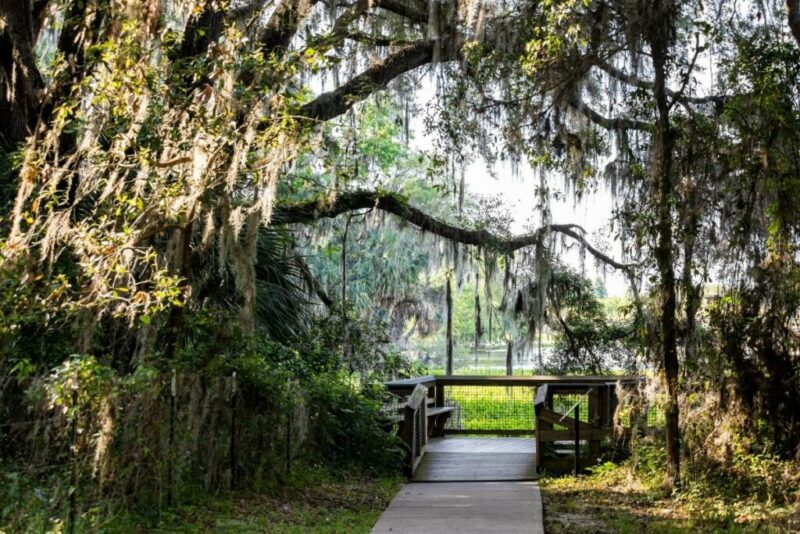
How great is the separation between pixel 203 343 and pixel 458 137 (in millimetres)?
5132

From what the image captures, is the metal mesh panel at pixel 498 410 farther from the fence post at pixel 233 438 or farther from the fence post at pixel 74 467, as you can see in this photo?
the fence post at pixel 74 467

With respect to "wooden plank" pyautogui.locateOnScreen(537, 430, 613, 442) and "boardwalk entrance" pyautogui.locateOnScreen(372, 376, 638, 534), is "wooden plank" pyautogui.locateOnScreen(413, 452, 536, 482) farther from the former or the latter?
"wooden plank" pyautogui.locateOnScreen(537, 430, 613, 442)

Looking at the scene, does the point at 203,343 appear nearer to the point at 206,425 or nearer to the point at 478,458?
the point at 206,425

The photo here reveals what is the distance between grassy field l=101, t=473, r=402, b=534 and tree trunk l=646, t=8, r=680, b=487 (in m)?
2.73

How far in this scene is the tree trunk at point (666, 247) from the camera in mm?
9039

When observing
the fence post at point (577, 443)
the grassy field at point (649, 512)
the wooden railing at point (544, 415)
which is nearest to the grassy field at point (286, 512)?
the wooden railing at point (544, 415)

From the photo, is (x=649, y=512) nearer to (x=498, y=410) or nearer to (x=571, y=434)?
(x=571, y=434)

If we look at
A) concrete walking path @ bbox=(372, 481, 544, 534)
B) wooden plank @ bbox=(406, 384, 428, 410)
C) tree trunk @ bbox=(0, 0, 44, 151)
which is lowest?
concrete walking path @ bbox=(372, 481, 544, 534)

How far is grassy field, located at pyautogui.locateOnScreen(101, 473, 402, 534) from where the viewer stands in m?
7.06

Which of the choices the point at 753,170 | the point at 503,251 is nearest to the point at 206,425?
the point at 753,170

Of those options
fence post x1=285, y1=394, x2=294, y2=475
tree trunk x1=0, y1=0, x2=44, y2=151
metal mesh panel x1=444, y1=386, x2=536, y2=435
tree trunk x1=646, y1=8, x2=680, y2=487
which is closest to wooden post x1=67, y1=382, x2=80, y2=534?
fence post x1=285, y1=394, x2=294, y2=475

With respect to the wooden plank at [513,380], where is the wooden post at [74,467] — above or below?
below

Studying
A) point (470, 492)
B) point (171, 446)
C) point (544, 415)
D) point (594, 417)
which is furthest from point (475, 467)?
point (171, 446)

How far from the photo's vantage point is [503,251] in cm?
1533
